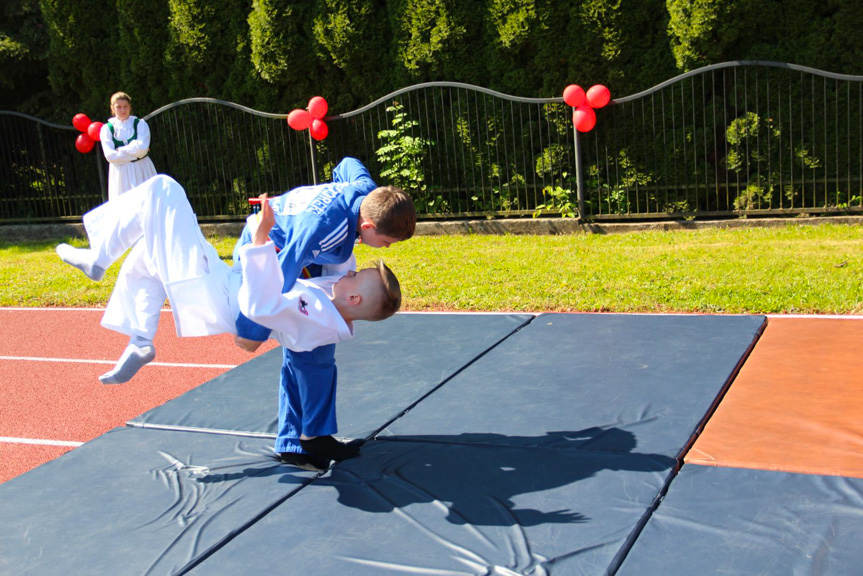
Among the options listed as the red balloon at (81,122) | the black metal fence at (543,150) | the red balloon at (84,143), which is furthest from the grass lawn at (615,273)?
the red balloon at (81,122)

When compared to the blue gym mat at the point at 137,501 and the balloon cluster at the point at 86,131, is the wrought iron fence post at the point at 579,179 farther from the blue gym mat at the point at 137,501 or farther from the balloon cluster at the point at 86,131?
the blue gym mat at the point at 137,501

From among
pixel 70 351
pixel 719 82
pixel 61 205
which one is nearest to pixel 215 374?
pixel 70 351

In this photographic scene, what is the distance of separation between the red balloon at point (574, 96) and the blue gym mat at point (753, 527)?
686cm

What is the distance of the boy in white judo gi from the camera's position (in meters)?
3.20

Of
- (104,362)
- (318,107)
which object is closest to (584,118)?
(318,107)

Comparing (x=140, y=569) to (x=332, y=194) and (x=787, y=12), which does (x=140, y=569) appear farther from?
(x=787, y=12)

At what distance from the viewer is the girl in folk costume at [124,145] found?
9383 mm

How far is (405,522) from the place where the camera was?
10.5ft

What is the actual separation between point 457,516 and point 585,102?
7.36m

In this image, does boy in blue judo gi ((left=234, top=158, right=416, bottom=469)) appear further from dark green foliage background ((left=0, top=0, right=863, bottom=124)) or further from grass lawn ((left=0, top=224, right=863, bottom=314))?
dark green foliage background ((left=0, top=0, right=863, bottom=124))

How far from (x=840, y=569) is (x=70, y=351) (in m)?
5.71

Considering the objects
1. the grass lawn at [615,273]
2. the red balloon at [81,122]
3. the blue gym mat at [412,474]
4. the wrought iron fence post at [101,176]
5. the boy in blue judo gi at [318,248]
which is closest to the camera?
the blue gym mat at [412,474]

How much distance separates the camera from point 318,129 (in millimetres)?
10922

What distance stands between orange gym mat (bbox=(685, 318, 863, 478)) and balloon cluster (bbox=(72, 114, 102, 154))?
9.30 m
